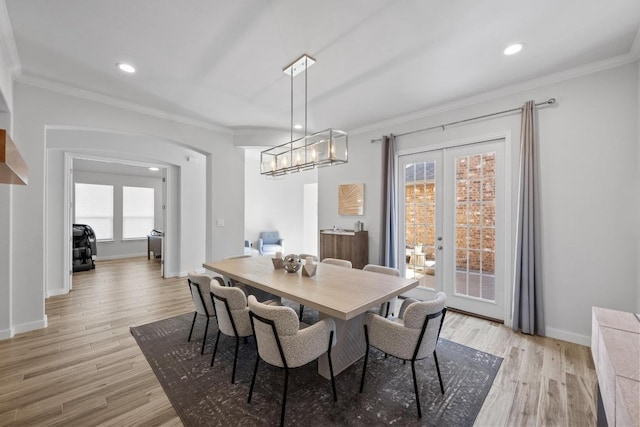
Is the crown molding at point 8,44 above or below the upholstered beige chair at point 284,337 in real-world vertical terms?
above

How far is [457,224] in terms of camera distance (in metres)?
3.78

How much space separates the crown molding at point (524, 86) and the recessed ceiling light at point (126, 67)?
3319mm

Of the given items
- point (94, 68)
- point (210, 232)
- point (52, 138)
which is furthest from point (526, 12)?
point (52, 138)

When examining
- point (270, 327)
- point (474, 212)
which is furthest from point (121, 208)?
point (474, 212)

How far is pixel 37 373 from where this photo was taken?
234 centimetres

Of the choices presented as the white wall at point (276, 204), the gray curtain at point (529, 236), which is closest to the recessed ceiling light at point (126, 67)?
the gray curtain at point (529, 236)

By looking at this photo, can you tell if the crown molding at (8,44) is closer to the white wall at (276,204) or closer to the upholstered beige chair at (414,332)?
the upholstered beige chair at (414,332)

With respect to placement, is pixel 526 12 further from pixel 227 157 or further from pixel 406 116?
pixel 227 157

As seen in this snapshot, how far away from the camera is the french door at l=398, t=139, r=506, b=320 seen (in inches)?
136

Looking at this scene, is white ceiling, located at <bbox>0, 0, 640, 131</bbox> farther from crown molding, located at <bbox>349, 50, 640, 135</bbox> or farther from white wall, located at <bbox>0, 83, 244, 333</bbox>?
white wall, located at <bbox>0, 83, 244, 333</bbox>

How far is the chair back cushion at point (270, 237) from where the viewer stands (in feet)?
26.8

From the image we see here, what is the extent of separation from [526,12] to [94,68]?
3.95 meters

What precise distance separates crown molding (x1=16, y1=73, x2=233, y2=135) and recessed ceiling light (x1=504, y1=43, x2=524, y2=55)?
4086 mm

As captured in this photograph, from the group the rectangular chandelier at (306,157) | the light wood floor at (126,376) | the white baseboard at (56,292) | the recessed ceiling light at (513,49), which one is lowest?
the light wood floor at (126,376)
